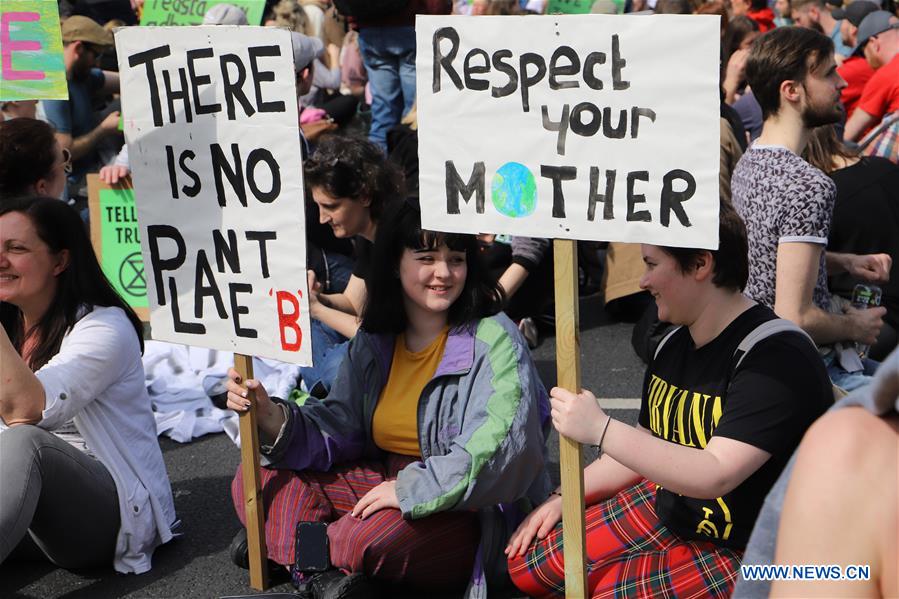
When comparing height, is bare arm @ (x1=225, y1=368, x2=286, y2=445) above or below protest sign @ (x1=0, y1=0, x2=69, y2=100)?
below

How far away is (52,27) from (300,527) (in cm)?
228

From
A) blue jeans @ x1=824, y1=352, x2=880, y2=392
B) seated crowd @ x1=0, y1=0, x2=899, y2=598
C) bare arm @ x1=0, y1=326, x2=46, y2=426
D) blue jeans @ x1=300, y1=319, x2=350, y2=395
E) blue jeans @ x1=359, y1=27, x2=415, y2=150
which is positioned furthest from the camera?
blue jeans @ x1=359, y1=27, x2=415, y2=150

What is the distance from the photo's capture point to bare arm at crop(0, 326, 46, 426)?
314cm

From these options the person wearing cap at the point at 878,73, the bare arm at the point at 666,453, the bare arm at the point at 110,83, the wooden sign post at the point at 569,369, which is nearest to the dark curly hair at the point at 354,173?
the wooden sign post at the point at 569,369

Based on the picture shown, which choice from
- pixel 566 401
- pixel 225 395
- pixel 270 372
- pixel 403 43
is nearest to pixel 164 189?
pixel 225 395

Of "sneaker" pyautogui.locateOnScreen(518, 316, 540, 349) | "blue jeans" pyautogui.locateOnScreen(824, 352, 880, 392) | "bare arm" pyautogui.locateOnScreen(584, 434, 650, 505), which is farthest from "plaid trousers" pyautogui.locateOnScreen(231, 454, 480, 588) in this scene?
"sneaker" pyautogui.locateOnScreen(518, 316, 540, 349)

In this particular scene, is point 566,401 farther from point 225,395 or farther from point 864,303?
point 864,303

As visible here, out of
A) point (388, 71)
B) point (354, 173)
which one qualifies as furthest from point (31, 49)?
point (388, 71)

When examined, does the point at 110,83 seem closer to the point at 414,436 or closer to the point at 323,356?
the point at 323,356

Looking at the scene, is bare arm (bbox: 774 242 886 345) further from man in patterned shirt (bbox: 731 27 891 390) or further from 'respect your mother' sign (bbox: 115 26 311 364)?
'respect your mother' sign (bbox: 115 26 311 364)

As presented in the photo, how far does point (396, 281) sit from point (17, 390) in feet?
3.65

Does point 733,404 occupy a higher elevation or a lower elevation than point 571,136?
lower

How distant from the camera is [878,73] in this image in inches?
259

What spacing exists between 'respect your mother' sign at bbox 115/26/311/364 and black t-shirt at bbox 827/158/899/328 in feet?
7.30
